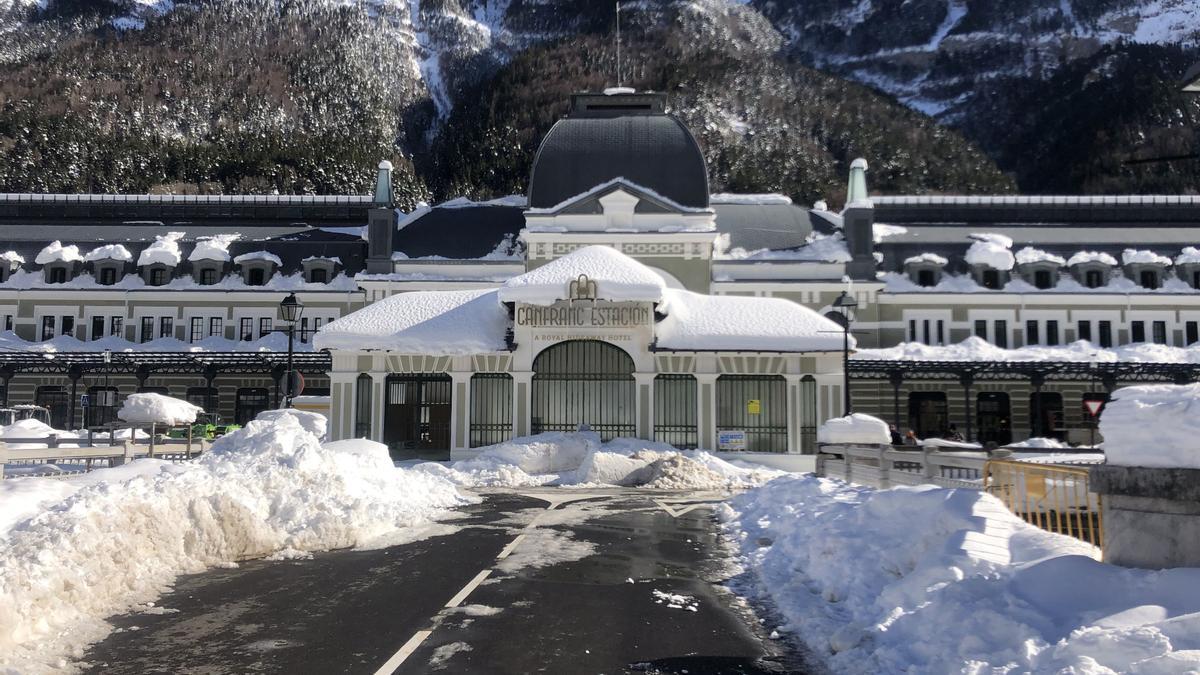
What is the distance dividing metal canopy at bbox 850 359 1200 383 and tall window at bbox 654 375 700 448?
495 inches

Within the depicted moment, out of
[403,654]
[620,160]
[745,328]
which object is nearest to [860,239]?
[620,160]

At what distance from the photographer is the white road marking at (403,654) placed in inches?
281

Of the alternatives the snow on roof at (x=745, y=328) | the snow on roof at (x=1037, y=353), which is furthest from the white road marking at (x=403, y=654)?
the snow on roof at (x=1037, y=353)

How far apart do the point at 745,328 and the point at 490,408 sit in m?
9.89

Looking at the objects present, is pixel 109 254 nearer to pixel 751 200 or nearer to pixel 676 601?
pixel 751 200

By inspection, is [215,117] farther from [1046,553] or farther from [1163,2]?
[1163,2]

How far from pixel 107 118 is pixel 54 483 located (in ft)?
409

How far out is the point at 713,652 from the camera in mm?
7797

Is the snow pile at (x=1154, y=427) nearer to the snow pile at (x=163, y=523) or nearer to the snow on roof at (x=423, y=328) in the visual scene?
the snow pile at (x=163, y=523)

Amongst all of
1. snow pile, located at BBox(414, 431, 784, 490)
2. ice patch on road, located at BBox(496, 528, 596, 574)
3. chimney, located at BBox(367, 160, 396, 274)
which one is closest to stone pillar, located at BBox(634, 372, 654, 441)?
snow pile, located at BBox(414, 431, 784, 490)

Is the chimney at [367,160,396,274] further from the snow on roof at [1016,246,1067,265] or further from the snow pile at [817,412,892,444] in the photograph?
the snow on roof at [1016,246,1067,265]

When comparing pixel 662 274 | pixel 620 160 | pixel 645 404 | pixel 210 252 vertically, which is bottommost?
pixel 645 404

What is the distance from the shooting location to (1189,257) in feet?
162

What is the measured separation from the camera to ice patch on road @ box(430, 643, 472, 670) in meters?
7.31
